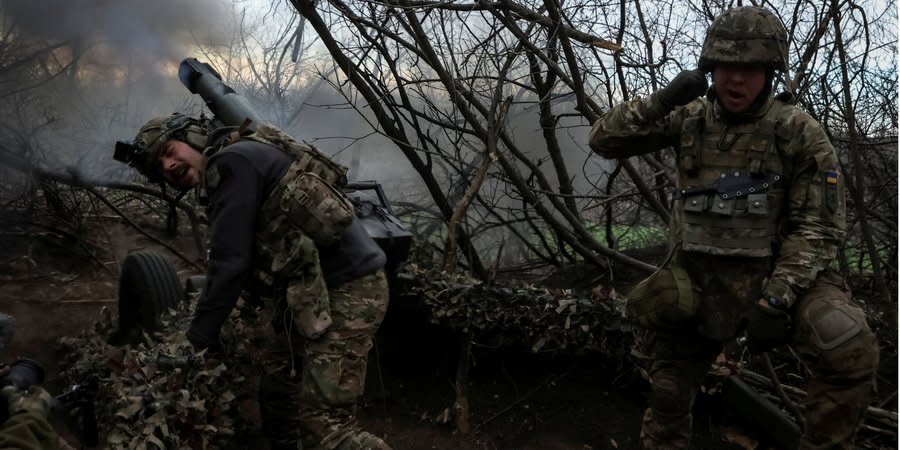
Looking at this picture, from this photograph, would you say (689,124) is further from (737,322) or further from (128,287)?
(128,287)

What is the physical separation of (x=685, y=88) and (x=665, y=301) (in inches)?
34.5

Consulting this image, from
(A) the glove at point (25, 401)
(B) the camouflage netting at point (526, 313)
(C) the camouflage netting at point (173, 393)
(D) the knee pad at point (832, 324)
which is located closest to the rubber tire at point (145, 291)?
(C) the camouflage netting at point (173, 393)

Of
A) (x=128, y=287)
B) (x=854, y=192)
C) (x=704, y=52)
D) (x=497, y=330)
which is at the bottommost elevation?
(x=497, y=330)

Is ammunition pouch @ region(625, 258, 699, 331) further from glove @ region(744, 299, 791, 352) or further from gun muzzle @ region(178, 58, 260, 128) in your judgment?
gun muzzle @ region(178, 58, 260, 128)

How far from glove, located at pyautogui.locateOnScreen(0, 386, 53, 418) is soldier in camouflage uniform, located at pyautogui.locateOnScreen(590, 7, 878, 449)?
2.31 meters

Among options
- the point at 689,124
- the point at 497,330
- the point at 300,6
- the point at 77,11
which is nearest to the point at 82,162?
the point at 77,11

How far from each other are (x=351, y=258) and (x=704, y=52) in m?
1.68

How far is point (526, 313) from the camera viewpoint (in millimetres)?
4281

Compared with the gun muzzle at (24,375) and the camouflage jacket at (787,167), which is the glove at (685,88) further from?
the gun muzzle at (24,375)

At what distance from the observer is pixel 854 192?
420 centimetres

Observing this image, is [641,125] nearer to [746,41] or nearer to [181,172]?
[746,41]

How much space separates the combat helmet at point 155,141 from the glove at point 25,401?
1.06 meters

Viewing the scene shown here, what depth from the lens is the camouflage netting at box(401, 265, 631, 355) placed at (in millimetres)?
4137

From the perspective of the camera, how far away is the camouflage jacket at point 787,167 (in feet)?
9.08
